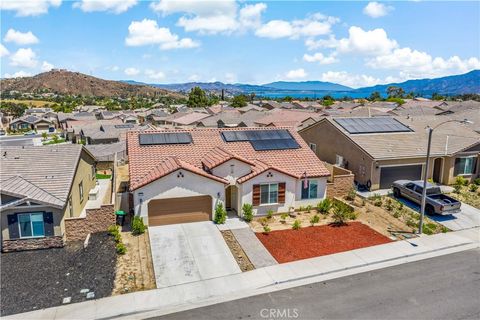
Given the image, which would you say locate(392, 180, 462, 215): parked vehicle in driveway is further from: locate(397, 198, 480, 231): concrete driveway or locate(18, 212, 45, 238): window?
locate(18, 212, 45, 238): window

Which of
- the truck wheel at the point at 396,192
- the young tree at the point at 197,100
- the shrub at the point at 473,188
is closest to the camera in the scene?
the truck wheel at the point at 396,192

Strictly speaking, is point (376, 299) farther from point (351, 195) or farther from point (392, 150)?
point (392, 150)

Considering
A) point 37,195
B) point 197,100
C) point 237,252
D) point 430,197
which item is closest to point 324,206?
point 430,197

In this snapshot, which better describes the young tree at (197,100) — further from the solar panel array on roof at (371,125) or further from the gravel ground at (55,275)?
the gravel ground at (55,275)

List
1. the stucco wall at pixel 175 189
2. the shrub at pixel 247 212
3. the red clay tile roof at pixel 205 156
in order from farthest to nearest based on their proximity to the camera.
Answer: the red clay tile roof at pixel 205 156 → the shrub at pixel 247 212 → the stucco wall at pixel 175 189

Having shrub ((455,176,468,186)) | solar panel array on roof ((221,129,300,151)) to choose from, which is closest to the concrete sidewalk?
solar panel array on roof ((221,129,300,151))

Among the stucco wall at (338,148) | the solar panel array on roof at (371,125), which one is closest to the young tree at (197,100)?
the stucco wall at (338,148)
